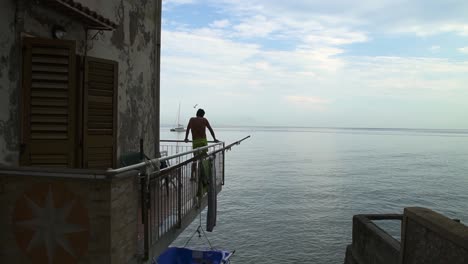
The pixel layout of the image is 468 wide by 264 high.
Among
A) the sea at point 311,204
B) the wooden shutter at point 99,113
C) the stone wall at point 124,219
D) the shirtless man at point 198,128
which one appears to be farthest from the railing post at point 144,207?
the sea at point 311,204

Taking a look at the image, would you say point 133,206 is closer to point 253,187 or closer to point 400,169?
point 253,187

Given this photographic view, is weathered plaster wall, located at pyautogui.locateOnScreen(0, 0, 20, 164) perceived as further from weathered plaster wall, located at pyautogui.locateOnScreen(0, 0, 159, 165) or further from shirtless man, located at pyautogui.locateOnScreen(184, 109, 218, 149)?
shirtless man, located at pyautogui.locateOnScreen(184, 109, 218, 149)

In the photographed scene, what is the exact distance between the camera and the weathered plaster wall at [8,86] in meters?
4.70

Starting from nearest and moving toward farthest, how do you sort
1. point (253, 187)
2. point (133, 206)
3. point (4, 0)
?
1. point (133, 206)
2. point (4, 0)
3. point (253, 187)

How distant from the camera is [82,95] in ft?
18.4

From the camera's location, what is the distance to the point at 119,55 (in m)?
7.64

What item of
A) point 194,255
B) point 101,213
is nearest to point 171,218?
point 101,213

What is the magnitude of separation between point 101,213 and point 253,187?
2919 cm

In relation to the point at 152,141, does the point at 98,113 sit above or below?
above

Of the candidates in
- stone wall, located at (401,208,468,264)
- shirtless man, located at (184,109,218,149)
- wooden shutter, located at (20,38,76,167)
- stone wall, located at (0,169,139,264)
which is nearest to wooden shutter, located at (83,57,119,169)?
wooden shutter, located at (20,38,76,167)

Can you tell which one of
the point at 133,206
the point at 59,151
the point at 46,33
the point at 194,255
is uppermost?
the point at 46,33

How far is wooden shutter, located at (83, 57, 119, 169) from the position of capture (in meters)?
5.76

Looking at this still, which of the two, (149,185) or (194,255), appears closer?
(149,185)

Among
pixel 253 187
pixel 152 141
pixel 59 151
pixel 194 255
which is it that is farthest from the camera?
pixel 253 187
